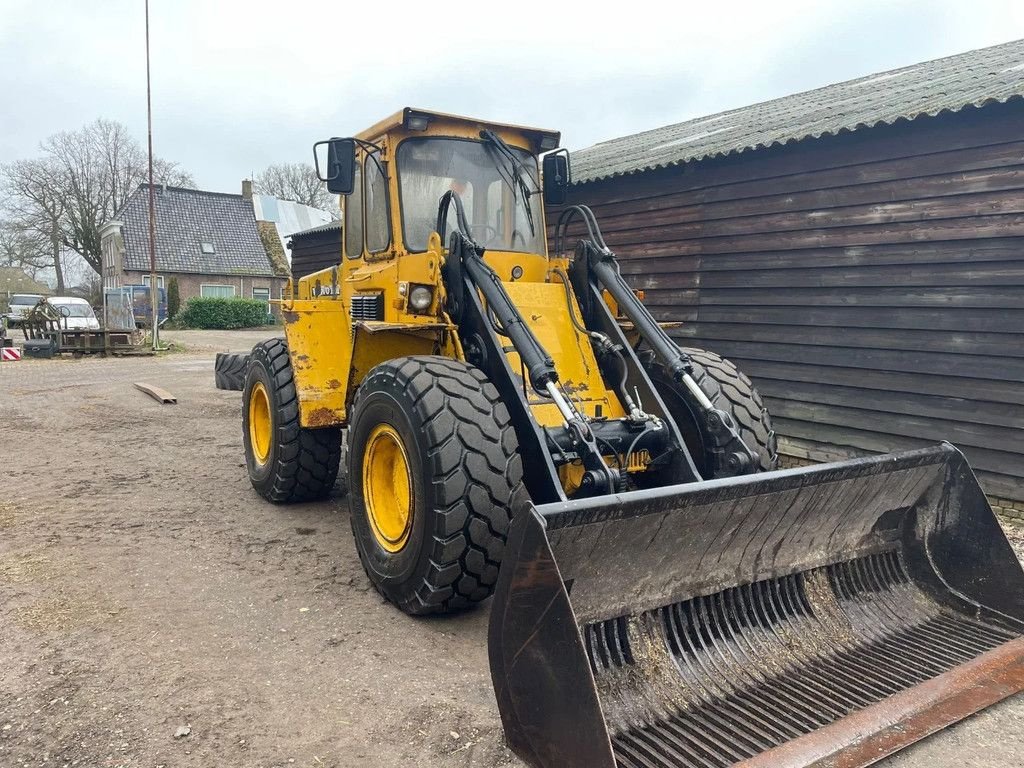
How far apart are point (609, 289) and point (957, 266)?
3614 mm

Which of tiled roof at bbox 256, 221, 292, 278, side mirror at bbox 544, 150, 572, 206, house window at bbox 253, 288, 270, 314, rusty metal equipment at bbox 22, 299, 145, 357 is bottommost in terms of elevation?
rusty metal equipment at bbox 22, 299, 145, 357

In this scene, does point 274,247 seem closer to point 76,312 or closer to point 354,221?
point 76,312

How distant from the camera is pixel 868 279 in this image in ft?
21.4

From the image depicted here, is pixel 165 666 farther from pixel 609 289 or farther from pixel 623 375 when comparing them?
pixel 609 289

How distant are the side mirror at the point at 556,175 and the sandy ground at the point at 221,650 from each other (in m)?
2.63

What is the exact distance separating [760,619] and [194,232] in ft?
129

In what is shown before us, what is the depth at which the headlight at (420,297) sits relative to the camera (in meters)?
3.94

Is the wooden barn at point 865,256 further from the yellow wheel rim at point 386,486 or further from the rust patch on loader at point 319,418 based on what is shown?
the yellow wheel rim at point 386,486

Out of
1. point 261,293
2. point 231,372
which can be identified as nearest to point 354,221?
point 231,372

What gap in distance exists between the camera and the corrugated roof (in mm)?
6059

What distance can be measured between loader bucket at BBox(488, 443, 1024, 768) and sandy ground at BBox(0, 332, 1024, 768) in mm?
250

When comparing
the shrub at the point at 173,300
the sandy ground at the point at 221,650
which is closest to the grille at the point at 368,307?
the sandy ground at the point at 221,650

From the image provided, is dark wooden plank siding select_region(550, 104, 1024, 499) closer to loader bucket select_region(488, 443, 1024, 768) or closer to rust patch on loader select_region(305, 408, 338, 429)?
loader bucket select_region(488, 443, 1024, 768)

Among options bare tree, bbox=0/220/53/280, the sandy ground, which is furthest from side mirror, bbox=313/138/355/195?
bare tree, bbox=0/220/53/280
